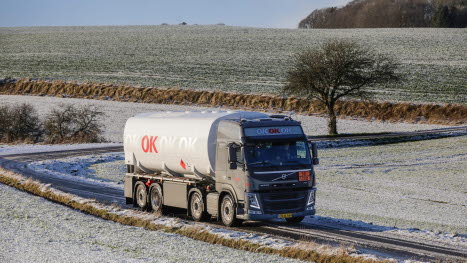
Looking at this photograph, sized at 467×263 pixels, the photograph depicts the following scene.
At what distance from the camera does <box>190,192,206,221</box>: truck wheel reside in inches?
985

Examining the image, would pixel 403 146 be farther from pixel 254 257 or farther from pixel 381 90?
pixel 254 257

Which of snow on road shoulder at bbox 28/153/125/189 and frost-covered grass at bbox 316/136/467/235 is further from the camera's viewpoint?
snow on road shoulder at bbox 28/153/125/189

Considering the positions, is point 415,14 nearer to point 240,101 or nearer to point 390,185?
point 240,101

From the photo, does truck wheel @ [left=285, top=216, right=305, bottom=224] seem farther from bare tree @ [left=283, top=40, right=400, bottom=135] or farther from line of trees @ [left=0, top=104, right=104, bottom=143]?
bare tree @ [left=283, top=40, right=400, bottom=135]

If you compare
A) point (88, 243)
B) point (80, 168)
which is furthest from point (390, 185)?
point (88, 243)

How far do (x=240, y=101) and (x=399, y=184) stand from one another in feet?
138

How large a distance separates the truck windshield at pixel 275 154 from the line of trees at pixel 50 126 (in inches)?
1802

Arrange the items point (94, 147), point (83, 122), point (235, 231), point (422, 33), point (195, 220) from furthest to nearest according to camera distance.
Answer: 1. point (422, 33)
2. point (83, 122)
3. point (94, 147)
4. point (195, 220)
5. point (235, 231)

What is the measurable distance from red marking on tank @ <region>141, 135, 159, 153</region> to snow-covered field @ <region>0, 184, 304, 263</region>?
3566 mm

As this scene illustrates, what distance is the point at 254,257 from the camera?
1867 centimetres

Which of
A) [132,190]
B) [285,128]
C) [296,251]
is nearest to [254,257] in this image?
[296,251]

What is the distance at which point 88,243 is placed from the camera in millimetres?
20828

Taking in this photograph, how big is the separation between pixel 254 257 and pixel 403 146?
146 feet

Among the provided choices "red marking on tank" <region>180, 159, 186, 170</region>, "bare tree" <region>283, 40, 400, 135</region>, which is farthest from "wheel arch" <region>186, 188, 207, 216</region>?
"bare tree" <region>283, 40, 400, 135</region>
